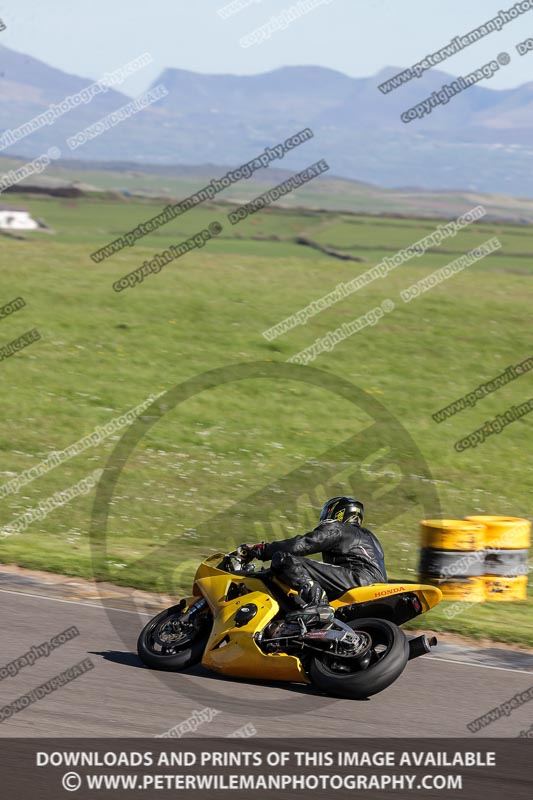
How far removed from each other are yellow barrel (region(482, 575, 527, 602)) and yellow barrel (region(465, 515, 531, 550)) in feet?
1.22

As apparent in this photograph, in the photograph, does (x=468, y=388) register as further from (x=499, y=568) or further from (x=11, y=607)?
(x=11, y=607)

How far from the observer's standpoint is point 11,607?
415 inches

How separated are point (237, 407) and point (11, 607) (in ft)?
39.1

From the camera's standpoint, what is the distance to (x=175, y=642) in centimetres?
859

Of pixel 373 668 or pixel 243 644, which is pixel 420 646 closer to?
pixel 373 668

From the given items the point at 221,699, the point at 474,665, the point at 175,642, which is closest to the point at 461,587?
the point at 474,665

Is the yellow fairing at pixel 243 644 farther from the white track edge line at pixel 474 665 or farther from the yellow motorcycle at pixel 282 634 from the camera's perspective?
the white track edge line at pixel 474 665

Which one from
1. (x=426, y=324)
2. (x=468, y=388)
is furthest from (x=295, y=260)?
(x=468, y=388)

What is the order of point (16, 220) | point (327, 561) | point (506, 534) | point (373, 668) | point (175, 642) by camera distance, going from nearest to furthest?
point (373, 668)
point (175, 642)
point (327, 561)
point (506, 534)
point (16, 220)

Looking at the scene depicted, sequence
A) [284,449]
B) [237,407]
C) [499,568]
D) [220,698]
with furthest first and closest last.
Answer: [237,407] → [284,449] → [499,568] → [220,698]

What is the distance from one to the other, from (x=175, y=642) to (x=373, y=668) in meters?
1.64

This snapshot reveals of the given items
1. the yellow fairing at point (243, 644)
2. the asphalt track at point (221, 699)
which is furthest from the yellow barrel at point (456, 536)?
the yellow fairing at point (243, 644)

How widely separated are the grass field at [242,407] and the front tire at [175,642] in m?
3.44

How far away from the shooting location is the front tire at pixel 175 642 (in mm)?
8492
